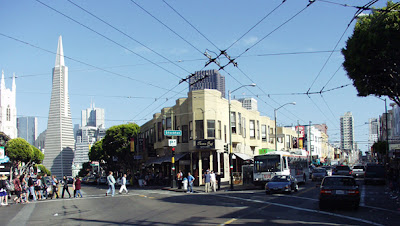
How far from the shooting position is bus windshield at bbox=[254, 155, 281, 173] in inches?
1319

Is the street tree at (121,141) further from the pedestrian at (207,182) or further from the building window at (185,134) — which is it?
the pedestrian at (207,182)

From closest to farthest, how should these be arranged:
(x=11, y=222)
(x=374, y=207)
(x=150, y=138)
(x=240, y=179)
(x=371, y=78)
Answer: (x=11, y=222) < (x=374, y=207) < (x=371, y=78) < (x=240, y=179) < (x=150, y=138)

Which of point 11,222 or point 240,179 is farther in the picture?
point 240,179

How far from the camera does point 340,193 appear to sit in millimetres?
17000

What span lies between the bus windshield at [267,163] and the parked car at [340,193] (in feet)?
51.7

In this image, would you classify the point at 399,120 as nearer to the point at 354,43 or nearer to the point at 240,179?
the point at 240,179

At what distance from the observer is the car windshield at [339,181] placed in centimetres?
1755

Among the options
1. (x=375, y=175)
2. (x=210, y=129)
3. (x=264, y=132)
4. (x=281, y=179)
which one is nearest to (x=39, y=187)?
(x=281, y=179)

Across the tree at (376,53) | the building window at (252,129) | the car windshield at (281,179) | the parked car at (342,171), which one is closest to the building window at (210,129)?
the building window at (252,129)

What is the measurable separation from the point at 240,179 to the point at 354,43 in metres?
26.2

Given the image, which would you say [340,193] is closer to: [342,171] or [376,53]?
[376,53]

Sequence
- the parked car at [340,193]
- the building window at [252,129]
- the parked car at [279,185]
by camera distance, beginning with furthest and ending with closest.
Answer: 1. the building window at [252,129]
2. the parked car at [279,185]
3. the parked car at [340,193]

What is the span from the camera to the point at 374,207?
60.0ft

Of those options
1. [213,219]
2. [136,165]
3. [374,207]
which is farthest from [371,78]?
[136,165]
